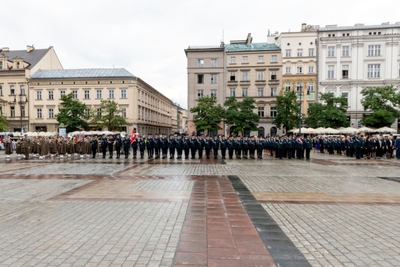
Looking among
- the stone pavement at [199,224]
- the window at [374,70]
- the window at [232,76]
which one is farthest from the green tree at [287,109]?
the stone pavement at [199,224]

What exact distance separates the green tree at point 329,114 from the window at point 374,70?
10.4 m

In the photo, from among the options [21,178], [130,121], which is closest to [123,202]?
[21,178]

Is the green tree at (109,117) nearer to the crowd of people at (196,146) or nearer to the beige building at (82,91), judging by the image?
the beige building at (82,91)

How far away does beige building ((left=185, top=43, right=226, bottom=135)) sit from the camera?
49219mm

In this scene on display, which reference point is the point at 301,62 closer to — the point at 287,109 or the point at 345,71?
the point at 345,71

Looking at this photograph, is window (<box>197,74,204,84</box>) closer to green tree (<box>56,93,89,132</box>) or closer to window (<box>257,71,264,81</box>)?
window (<box>257,71,264,81</box>)

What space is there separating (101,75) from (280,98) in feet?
105

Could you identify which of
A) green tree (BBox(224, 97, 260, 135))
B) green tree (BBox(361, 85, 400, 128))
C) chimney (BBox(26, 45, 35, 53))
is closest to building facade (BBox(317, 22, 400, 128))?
green tree (BBox(361, 85, 400, 128))

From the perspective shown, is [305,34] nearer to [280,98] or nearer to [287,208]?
[280,98]

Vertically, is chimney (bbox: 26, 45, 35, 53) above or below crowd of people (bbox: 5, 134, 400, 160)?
above

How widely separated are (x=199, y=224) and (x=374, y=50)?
5197 centimetres

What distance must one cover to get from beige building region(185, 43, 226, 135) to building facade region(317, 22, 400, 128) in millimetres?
16611

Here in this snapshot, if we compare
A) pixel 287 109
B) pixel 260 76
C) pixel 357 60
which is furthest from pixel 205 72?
pixel 357 60

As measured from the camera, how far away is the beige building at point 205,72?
161ft
